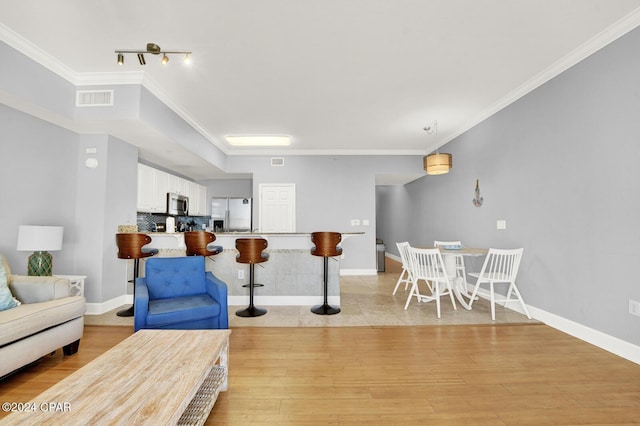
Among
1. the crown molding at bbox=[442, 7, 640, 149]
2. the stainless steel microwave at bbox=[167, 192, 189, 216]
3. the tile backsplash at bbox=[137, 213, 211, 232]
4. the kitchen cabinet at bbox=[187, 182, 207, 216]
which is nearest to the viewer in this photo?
the crown molding at bbox=[442, 7, 640, 149]

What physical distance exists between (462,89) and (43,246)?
17.4 ft

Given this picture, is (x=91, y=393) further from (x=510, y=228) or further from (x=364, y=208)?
(x=364, y=208)

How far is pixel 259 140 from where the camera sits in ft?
19.1

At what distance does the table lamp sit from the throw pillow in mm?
614

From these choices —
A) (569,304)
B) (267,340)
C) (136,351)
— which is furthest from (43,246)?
(569,304)

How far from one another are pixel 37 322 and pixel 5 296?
1.41 feet

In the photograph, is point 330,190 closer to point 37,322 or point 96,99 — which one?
point 96,99

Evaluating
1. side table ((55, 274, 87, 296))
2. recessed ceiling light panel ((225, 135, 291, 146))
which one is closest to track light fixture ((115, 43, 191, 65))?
side table ((55, 274, 87, 296))

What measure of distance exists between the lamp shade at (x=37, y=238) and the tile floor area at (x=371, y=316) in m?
1.07

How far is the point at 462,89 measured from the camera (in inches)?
149

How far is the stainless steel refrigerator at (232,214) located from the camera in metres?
6.79

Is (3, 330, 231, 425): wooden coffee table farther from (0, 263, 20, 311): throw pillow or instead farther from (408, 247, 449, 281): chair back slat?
(408, 247, 449, 281): chair back slat

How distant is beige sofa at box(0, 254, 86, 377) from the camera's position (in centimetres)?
198

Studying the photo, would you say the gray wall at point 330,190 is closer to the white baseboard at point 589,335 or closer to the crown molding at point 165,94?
the crown molding at point 165,94
